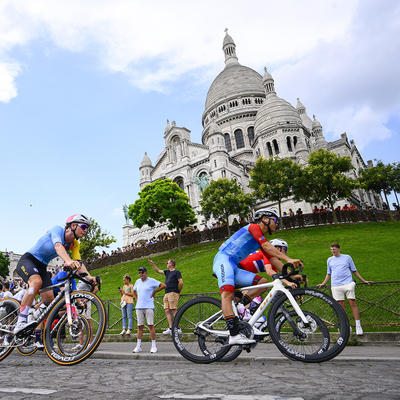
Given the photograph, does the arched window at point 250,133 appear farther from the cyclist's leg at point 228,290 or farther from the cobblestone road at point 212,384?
the cobblestone road at point 212,384

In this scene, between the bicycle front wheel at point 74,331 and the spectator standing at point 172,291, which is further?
the spectator standing at point 172,291

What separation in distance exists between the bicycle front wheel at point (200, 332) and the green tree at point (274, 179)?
2717cm

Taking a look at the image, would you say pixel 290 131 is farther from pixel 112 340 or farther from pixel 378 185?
pixel 112 340

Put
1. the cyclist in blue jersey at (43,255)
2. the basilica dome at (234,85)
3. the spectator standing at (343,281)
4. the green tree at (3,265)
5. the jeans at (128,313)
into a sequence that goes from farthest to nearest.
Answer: the basilica dome at (234,85), the green tree at (3,265), the jeans at (128,313), the spectator standing at (343,281), the cyclist in blue jersey at (43,255)

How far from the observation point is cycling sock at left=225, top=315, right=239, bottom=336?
4000mm

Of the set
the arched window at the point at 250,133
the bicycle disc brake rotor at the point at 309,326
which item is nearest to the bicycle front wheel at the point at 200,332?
the bicycle disc brake rotor at the point at 309,326

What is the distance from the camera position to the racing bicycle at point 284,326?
360cm

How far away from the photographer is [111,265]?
113 feet

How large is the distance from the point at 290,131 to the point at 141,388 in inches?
2173

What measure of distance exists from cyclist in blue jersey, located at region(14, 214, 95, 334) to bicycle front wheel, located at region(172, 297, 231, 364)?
1.39 metres

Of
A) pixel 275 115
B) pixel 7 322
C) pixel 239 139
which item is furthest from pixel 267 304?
pixel 239 139

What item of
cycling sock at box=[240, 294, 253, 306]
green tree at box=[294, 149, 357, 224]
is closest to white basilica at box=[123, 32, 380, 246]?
green tree at box=[294, 149, 357, 224]

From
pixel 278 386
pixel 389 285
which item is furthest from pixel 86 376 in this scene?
pixel 389 285

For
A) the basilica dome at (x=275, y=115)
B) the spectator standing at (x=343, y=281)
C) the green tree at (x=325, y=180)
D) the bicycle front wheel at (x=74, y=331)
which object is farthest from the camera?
the basilica dome at (x=275, y=115)
